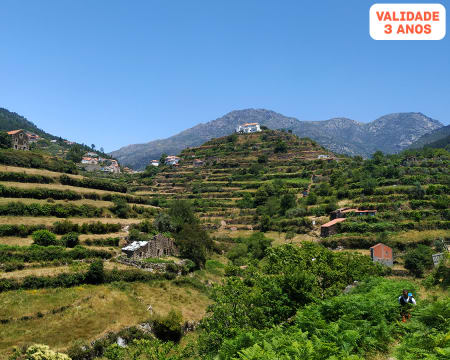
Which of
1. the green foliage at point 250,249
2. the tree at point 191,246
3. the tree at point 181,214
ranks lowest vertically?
the green foliage at point 250,249

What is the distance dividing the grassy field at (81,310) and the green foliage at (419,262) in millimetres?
30490

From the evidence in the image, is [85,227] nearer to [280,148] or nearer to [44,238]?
[44,238]

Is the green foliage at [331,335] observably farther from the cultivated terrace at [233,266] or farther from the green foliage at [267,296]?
the green foliage at [267,296]

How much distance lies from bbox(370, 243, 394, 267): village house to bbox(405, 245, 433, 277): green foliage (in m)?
2.64

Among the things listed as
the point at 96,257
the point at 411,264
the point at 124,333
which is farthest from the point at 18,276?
the point at 411,264

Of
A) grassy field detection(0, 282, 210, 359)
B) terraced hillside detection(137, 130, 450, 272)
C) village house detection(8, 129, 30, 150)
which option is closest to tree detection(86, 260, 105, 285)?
grassy field detection(0, 282, 210, 359)

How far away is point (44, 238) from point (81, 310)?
50.7 feet

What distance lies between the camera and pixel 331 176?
85375mm

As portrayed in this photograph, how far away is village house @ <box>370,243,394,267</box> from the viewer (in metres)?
47.8

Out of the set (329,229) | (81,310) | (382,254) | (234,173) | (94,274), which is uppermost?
(234,173)

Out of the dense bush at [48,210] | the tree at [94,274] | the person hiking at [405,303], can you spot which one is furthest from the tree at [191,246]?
the person hiking at [405,303]

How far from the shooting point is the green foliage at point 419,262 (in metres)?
44.3

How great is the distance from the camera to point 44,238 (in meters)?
38.4

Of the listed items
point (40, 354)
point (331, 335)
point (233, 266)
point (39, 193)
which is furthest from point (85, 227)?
point (331, 335)
